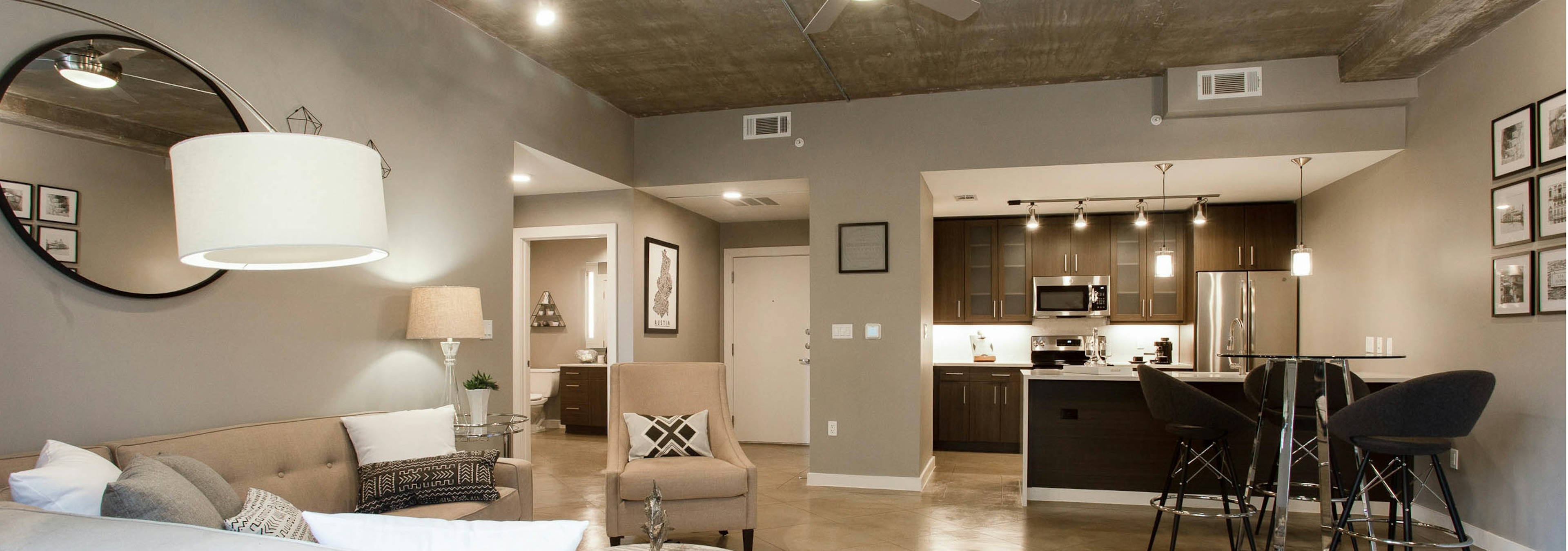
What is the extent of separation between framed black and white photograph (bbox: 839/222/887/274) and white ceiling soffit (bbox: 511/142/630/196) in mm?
1637

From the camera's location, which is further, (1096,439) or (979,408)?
(979,408)

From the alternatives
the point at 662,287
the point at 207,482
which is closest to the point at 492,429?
→ the point at 207,482

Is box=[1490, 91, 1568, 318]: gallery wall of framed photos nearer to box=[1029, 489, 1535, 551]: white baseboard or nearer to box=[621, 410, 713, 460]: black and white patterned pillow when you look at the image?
box=[1029, 489, 1535, 551]: white baseboard

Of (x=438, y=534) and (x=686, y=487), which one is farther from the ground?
(x=438, y=534)

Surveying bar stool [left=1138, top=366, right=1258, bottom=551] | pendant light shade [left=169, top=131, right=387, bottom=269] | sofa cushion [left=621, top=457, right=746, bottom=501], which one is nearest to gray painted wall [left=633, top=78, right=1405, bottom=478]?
bar stool [left=1138, top=366, right=1258, bottom=551]

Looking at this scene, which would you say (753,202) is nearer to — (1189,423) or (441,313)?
(441,313)

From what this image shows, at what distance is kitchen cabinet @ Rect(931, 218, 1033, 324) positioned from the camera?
7473mm

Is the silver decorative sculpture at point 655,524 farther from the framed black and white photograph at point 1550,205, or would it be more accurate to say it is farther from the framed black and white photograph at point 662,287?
the framed black and white photograph at point 662,287

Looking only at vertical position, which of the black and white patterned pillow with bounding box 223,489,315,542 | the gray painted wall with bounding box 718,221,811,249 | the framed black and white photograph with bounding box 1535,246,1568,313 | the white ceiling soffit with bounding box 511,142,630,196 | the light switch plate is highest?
the white ceiling soffit with bounding box 511,142,630,196

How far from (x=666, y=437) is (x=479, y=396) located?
929 millimetres

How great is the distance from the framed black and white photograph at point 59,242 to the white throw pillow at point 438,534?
63.9 inches

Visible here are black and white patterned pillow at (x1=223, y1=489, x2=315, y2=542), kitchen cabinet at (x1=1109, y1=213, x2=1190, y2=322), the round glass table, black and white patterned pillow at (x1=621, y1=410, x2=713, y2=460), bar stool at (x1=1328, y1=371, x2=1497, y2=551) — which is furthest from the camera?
kitchen cabinet at (x1=1109, y1=213, x2=1190, y2=322)

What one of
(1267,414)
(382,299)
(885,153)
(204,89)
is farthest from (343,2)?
(1267,414)

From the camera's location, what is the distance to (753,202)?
268 inches
